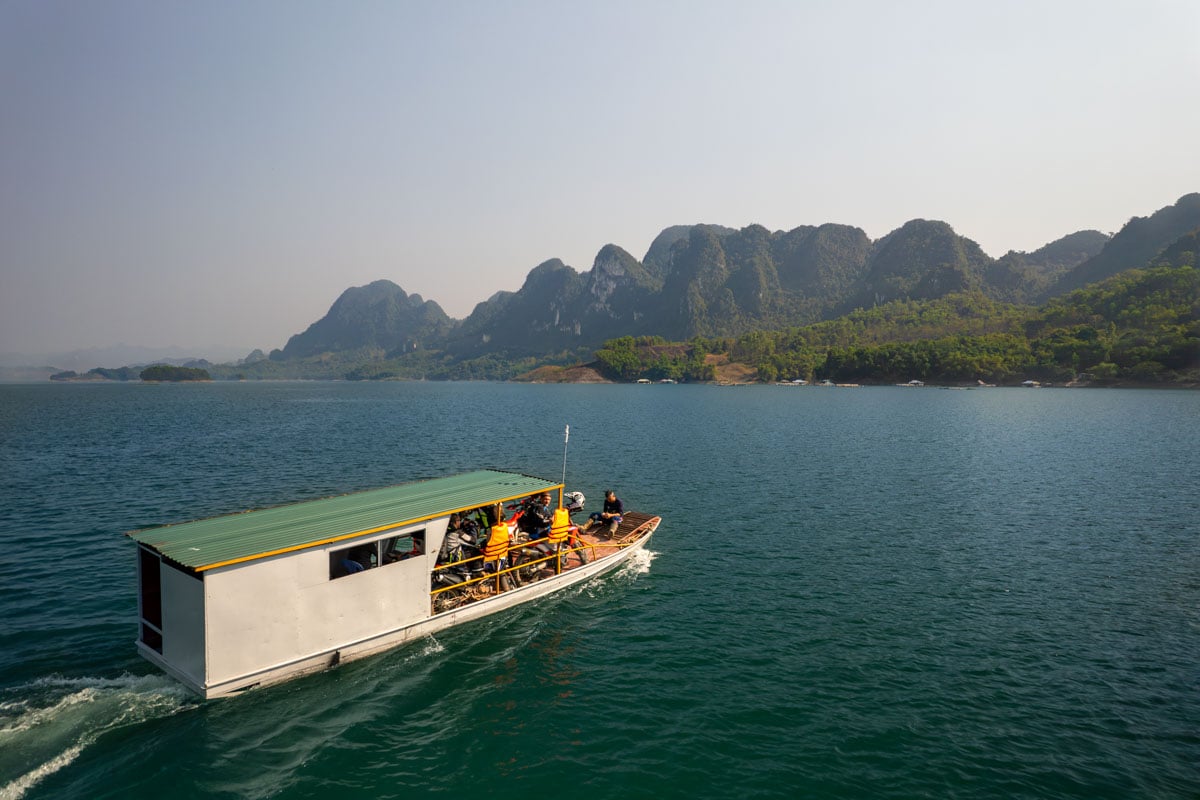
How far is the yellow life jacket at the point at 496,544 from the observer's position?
1839cm

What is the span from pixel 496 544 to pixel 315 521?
5458mm

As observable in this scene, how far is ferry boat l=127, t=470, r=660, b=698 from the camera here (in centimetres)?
1268

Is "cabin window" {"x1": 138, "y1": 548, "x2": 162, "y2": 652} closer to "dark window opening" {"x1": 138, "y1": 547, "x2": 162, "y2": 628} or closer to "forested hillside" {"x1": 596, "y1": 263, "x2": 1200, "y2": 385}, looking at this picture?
"dark window opening" {"x1": 138, "y1": 547, "x2": 162, "y2": 628}

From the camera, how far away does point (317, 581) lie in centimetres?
1414

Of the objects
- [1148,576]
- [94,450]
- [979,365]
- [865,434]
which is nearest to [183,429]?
[94,450]

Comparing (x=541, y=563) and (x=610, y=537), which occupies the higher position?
(x=541, y=563)

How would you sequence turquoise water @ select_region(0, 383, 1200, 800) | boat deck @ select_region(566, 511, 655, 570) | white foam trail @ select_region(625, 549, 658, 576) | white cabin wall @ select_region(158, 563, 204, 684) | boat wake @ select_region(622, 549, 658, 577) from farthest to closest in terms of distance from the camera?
white foam trail @ select_region(625, 549, 658, 576), boat wake @ select_region(622, 549, 658, 577), boat deck @ select_region(566, 511, 655, 570), white cabin wall @ select_region(158, 563, 204, 684), turquoise water @ select_region(0, 383, 1200, 800)

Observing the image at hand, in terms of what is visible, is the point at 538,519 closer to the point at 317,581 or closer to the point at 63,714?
the point at 317,581

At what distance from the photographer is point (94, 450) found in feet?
174

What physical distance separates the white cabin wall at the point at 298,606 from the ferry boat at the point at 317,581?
1.0 inches

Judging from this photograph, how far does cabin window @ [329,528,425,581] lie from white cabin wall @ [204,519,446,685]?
55cm

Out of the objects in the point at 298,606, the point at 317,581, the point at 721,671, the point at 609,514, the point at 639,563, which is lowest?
the point at 721,671

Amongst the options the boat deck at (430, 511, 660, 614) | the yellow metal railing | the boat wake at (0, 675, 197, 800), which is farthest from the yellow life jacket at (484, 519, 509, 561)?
the boat wake at (0, 675, 197, 800)

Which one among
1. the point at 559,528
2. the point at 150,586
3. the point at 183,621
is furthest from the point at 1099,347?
the point at 150,586
